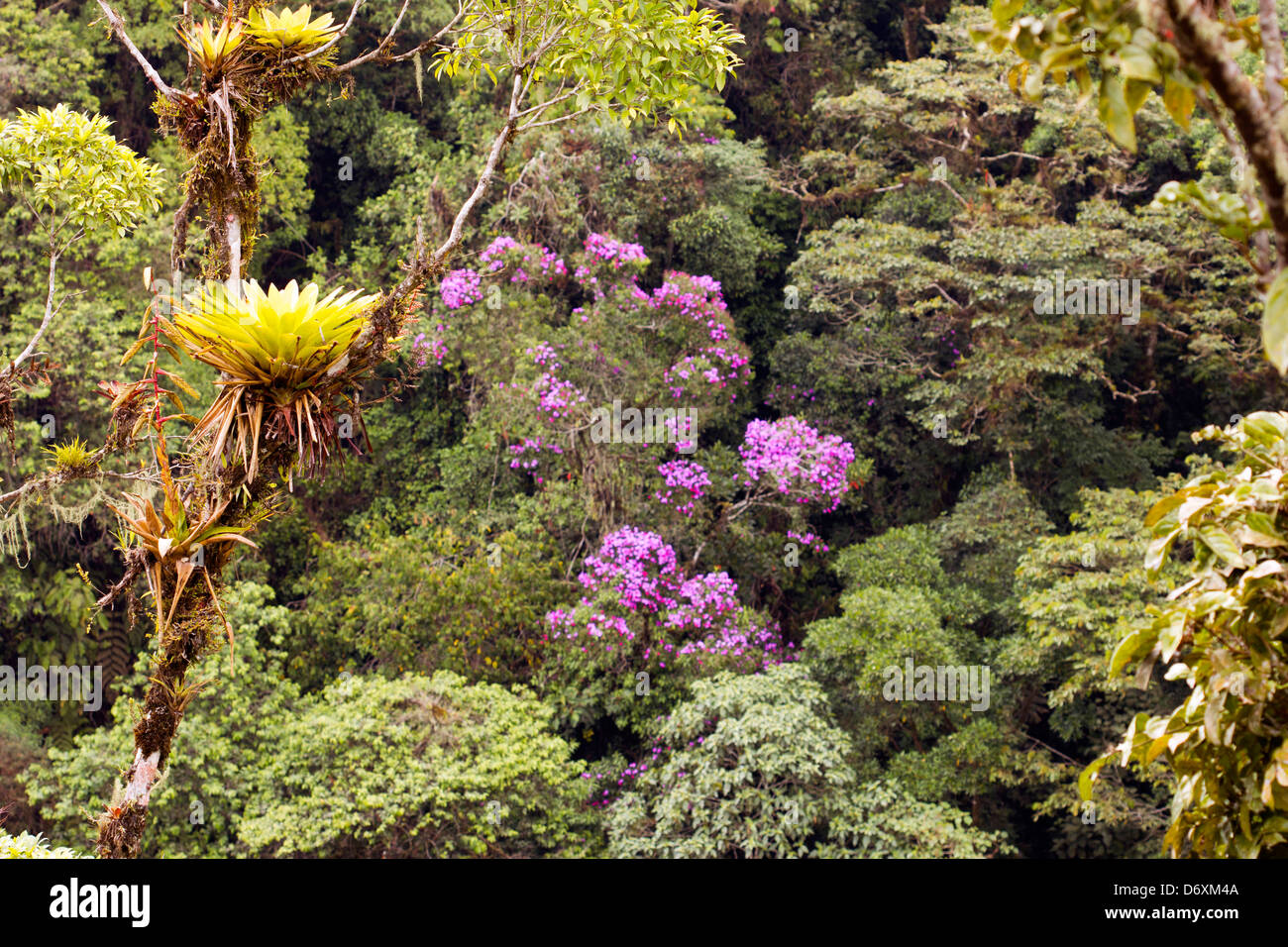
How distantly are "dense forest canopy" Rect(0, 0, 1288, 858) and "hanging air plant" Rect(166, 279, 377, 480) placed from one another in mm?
1015

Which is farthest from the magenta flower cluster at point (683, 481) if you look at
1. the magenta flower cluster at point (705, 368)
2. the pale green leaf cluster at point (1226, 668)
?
the pale green leaf cluster at point (1226, 668)

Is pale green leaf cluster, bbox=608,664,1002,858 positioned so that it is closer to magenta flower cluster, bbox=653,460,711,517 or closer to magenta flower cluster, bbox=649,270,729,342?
magenta flower cluster, bbox=653,460,711,517

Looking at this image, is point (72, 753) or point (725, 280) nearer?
point (72, 753)

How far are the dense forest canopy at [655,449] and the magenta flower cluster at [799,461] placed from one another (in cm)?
5

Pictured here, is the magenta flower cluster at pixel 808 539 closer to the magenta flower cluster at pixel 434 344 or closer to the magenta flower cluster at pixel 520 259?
the magenta flower cluster at pixel 520 259

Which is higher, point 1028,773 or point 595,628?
point 595,628

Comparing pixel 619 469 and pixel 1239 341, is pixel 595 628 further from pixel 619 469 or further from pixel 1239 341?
pixel 1239 341

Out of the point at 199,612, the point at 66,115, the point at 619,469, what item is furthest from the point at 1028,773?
the point at 66,115

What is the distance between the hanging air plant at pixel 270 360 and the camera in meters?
2.24

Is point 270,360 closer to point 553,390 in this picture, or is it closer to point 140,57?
point 140,57

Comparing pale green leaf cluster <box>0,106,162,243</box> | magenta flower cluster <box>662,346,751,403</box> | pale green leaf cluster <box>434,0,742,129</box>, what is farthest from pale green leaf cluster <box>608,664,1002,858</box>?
pale green leaf cluster <box>0,106,162,243</box>

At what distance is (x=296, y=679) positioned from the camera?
952 centimetres

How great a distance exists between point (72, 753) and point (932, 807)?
6.20 metres

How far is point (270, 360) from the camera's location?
2.27 m
